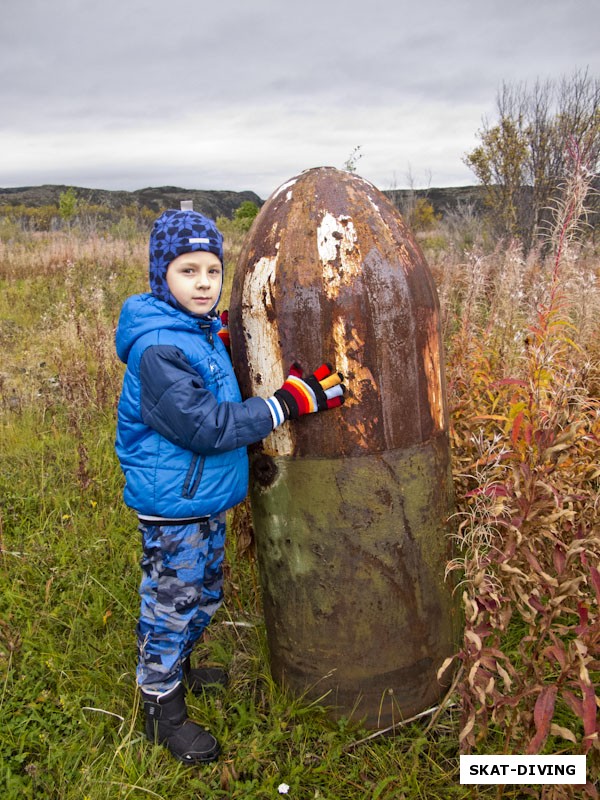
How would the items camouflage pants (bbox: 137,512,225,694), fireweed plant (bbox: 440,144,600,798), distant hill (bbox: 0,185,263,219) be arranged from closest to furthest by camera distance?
fireweed plant (bbox: 440,144,600,798) → camouflage pants (bbox: 137,512,225,694) → distant hill (bbox: 0,185,263,219)

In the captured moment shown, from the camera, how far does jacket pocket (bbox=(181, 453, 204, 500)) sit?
2.08 meters

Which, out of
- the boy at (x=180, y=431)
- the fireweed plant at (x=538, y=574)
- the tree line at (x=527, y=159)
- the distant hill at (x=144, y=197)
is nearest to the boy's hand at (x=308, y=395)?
the boy at (x=180, y=431)

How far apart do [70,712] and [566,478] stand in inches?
84.4

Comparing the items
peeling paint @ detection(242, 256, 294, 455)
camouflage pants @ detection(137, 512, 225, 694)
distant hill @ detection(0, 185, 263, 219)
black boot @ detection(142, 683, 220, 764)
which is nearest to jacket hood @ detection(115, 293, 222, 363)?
peeling paint @ detection(242, 256, 294, 455)

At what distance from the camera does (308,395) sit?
198 cm

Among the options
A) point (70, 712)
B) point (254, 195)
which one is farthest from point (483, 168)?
point (254, 195)

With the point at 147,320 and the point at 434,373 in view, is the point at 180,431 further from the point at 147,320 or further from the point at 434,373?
the point at 434,373

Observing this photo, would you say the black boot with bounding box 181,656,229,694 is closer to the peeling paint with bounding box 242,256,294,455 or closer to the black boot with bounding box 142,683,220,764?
the black boot with bounding box 142,683,220,764

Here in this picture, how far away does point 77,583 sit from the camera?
3061 mm

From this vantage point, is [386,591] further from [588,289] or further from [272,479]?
[588,289]

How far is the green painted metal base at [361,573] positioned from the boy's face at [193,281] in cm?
61

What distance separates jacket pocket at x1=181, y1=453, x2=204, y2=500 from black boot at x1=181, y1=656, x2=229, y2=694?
913 mm

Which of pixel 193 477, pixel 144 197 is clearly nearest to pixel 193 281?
pixel 193 477

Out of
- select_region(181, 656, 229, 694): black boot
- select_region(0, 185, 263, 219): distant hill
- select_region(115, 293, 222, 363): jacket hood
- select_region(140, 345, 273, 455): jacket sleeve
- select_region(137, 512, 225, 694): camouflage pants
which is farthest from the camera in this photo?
select_region(0, 185, 263, 219): distant hill
